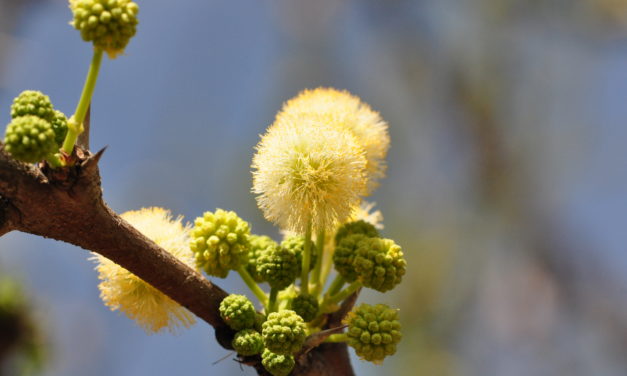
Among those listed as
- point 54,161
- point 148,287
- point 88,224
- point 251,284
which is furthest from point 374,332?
point 54,161

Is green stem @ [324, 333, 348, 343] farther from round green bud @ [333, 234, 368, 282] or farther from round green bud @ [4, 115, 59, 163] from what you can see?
round green bud @ [4, 115, 59, 163]

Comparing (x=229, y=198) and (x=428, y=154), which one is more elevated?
(x=428, y=154)

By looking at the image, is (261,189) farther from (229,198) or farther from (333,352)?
(229,198)

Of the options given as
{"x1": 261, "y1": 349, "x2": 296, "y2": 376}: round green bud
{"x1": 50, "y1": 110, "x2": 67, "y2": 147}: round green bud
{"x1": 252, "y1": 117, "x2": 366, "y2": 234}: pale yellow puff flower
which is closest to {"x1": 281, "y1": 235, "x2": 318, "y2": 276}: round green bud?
{"x1": 252, "y1": 117, "x2": 366, "y2": 234}: pale yellow puff flower

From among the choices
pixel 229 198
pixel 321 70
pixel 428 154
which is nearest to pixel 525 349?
pixel 428 154

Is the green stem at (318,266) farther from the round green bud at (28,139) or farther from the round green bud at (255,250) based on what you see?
the round green bud at (28,139)
